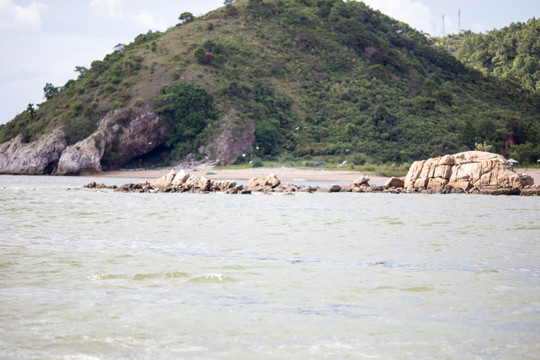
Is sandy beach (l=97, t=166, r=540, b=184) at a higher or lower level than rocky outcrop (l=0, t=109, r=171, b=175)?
lower

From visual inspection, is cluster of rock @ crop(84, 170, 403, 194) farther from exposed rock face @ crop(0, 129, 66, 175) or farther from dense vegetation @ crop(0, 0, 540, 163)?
exposed rock face @ crop(0, 129, 66, 175)

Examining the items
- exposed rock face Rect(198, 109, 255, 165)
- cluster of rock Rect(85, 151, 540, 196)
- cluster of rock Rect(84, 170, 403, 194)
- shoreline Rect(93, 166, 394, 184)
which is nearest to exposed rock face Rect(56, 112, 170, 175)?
shoreline Rect(93, 166, 394, 184)

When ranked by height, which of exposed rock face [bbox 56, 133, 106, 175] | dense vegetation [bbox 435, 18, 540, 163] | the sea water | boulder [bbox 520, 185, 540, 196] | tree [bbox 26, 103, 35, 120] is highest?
dense vegetation [bbox 435, 18, 540, 163]

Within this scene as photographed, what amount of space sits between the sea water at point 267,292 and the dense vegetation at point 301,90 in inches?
2606

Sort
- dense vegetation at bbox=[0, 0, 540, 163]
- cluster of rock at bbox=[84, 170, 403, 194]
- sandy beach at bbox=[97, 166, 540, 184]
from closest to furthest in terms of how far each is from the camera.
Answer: cluster of rock at bbox=[84, 170, 403, 194], sandy beach at bbox=[97, 166, 540, 184], dense vegetation at bbox=[0, 0, 540, 163]

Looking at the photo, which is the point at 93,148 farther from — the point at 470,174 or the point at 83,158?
the point at 470,174

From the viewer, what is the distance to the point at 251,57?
11312 cm

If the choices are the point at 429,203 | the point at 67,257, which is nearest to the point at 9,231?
the point at 67,257

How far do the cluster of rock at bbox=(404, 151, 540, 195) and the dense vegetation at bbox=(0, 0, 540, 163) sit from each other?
33327 millimetres

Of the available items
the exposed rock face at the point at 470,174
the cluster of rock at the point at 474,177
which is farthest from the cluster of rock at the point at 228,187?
the cluster of rock at the point at 474,177

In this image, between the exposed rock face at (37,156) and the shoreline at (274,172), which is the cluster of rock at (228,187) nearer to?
the shoreline at (274,172)

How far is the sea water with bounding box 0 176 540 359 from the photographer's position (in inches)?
285

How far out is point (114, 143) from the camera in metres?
90.2

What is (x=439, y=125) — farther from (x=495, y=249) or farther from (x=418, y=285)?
(x=418, y=285)
